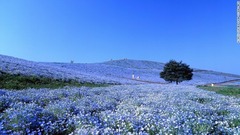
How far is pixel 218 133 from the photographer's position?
5629 millimetres

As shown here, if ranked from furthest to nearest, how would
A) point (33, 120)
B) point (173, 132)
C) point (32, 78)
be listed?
point (32, 78), point (33, 120), point (173, 132)

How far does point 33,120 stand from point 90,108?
2404mm

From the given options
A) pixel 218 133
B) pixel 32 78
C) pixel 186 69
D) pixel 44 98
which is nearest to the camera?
pixel 218 133

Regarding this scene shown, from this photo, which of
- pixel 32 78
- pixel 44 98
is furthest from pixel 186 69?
pixel 44 98

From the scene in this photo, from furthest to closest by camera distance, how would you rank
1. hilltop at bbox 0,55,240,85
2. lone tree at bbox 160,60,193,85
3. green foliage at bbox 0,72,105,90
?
1. lone tree at bbox 160,60,193,85
2. hilltop at bbox 0,55,240,85
3. green foliage at bbox 0,72,105,90

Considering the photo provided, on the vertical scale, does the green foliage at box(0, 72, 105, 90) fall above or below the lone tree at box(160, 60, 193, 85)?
below

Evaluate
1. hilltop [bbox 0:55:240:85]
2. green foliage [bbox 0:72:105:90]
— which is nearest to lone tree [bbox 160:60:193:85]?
hilltop [bbox 0:55:240:85]

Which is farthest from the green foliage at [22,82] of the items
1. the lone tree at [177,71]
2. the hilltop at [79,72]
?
the lone tree at [177,71]

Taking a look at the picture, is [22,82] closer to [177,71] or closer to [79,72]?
[79,72]

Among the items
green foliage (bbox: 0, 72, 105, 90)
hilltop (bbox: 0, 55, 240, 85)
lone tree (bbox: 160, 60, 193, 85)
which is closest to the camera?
green foliage (bbox: 0, 72, 105, 90)

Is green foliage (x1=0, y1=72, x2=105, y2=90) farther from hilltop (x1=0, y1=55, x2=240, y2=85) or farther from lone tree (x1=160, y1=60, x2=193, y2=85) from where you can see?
lone tree (x1=160, y1=60, x2=193, y2=85)

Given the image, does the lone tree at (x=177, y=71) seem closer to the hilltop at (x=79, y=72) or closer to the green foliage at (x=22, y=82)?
the hilltop at (x=79, y=72)

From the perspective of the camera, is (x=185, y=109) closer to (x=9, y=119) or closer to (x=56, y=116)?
(x=56, y=116)

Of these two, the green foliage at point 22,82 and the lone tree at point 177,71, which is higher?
the lone tree at point 177,71
